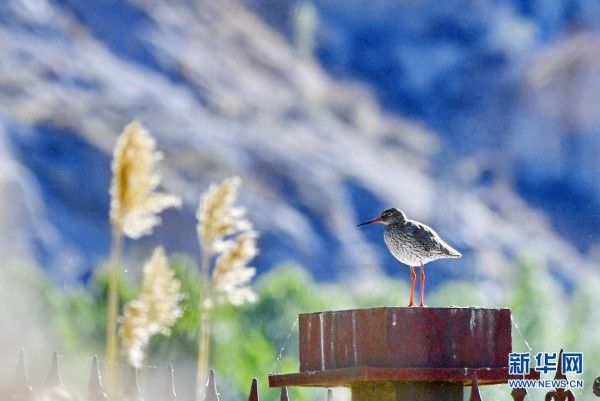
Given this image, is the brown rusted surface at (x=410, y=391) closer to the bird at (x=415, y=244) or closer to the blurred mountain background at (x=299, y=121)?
the bird at (x=415, y=244)

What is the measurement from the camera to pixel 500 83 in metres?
42.8

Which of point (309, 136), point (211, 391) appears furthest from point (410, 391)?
point (309, 136)

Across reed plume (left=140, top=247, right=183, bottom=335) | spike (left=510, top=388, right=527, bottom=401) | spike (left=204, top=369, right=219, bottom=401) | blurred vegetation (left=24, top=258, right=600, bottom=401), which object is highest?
blurred vegetation (left=24, top=258, right=600, bottom=401)

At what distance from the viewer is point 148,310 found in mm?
5203

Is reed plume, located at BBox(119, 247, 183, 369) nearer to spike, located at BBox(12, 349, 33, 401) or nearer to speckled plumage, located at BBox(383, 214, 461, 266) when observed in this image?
spike, located at BBox(12, 349, 33, 401)

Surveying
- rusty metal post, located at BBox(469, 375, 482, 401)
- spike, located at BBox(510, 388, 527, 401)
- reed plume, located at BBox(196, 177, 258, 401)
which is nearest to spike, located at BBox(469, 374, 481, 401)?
rusty metal post, located at BBox(469, 375, 482, 401)

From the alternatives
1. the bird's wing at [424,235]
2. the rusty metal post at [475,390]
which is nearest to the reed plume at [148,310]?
the bird's wing at [424,235]

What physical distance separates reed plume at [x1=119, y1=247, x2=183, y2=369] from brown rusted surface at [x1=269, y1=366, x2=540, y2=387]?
1336 millimetres

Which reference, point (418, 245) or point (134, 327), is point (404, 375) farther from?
point (134, 327)

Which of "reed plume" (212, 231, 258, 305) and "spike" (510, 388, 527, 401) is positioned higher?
"reed plume" (212, 231, 258, 305)

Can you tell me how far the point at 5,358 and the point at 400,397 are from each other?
15963 mm

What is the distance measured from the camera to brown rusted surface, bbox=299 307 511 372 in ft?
12.1

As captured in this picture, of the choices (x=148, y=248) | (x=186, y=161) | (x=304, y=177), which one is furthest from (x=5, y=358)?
(x=304, y=177)

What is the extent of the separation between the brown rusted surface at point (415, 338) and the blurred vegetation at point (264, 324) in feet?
50.8
